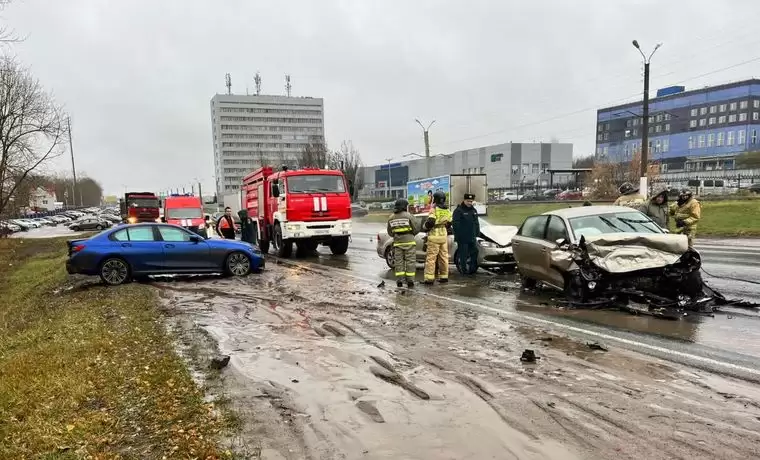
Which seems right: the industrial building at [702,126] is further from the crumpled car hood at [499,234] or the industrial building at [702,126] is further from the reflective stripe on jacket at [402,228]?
the reflective stripe on jacket at [402,228]

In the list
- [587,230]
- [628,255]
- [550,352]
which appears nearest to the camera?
[550,352]

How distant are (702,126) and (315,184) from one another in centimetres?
8984

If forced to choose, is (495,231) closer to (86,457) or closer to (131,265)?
(131,265)

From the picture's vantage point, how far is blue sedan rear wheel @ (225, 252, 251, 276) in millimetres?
12969

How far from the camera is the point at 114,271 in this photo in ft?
39.3

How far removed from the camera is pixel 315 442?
3.67 m

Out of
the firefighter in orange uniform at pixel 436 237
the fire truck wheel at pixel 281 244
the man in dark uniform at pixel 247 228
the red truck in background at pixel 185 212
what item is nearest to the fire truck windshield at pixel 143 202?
the red truck in background at pixel 185 212

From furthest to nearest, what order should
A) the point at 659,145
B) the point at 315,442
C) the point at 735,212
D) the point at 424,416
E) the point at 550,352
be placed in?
the point at 659,145
the point at 735,212
the point at 550,352
the point at 424,416
the point at 315,442

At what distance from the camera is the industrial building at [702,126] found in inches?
3196

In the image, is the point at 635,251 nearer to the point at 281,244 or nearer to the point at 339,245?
the point at 339,245

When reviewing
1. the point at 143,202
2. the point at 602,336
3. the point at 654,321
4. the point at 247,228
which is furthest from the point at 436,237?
the point at 143,202

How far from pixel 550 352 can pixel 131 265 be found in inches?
396

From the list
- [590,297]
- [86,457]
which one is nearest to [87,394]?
[86,457]

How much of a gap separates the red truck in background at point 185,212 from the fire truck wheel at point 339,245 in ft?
34.3
